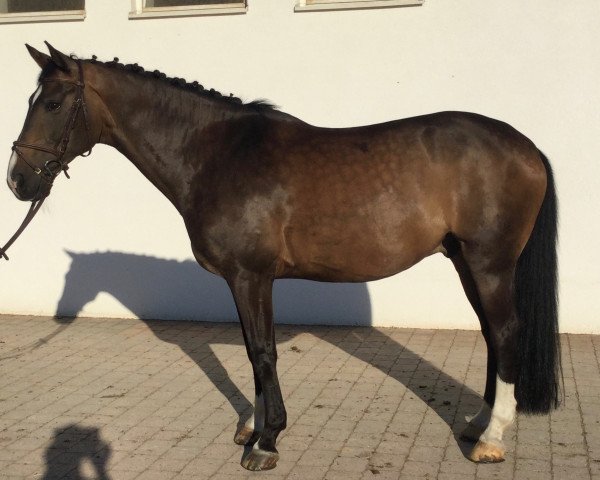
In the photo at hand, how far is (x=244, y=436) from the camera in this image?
464 centimetres

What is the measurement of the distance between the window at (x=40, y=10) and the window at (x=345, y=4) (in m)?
2.17

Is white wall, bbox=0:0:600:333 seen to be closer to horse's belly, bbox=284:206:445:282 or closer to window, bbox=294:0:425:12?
window, bbox=294:0:425:12

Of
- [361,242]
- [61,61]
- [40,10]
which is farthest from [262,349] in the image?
[40,10]

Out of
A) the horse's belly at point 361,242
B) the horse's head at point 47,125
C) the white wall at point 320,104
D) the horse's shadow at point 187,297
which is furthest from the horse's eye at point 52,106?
the white wall at point 320,104

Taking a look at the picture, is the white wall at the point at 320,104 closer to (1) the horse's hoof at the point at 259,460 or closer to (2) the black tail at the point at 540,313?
(2) the black tail at the point at 540,313

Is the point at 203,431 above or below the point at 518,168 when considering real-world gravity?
below

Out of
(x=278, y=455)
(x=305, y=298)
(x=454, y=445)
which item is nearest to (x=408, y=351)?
(x=305, y=298)

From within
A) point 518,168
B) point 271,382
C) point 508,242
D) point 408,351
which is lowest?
point 408,351

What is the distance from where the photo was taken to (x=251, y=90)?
24.9 ft

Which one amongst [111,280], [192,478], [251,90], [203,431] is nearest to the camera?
[192,478]

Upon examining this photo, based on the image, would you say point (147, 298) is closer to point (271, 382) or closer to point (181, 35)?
point (181, 35)

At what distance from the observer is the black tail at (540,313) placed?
4.52 meters

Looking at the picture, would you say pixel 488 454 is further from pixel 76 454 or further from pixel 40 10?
pixel 40 10

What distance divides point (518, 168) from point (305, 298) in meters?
3.59
